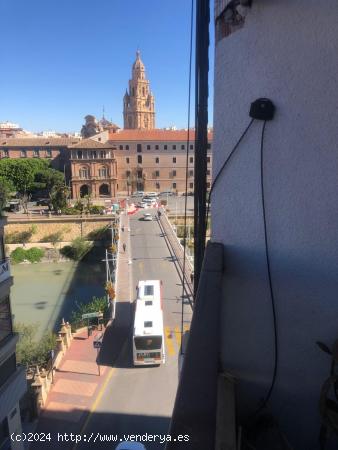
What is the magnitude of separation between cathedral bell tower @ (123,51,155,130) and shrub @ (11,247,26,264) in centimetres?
3223

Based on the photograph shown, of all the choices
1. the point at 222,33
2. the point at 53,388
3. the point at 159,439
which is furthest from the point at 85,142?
the point at 222,33

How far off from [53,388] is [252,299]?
27.8 feet

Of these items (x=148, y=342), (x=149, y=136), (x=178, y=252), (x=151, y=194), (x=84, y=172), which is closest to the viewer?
(x=148, y=342)

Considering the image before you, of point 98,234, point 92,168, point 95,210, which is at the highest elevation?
point 92,168

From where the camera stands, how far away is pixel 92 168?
3647 cm

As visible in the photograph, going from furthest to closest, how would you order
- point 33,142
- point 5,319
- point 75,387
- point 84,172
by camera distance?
point 33,142, point 84,172, point 75,387, point 5,319

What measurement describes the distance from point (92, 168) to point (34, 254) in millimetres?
13813

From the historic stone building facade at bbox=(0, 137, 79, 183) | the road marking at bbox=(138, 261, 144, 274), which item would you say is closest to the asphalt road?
the road marking at bbox=(138, 261, 144, 274)

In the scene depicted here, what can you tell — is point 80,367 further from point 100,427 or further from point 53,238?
point 53,238

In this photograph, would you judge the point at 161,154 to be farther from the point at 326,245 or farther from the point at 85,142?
the point at 326,245

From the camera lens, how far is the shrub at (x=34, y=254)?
80.5 feet

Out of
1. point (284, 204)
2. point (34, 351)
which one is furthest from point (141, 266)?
point (284, 204)

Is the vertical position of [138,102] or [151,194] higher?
[138,102]

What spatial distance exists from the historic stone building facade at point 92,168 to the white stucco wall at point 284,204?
35577mm
